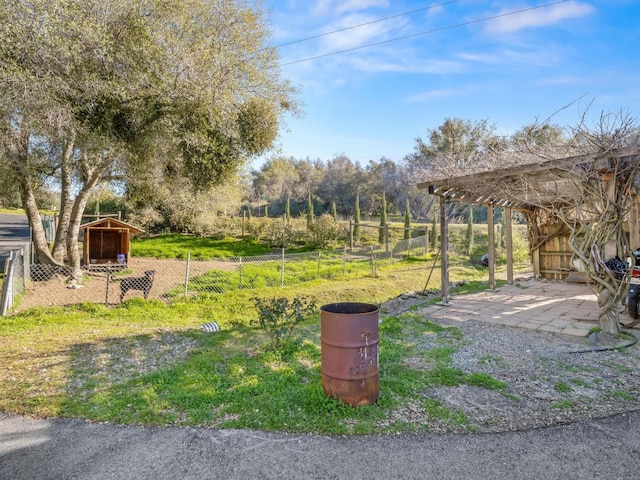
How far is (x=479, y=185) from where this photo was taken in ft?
21.7

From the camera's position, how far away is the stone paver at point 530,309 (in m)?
5.37

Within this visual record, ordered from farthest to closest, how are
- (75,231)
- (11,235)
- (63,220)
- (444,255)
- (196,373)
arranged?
(11,235), (63,220), (75,231), (444,255), (196,373)

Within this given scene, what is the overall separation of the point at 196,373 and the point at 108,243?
36.2 feet

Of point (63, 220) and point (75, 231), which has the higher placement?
point (63, 220)

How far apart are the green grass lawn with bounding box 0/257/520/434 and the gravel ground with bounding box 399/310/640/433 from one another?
156mm

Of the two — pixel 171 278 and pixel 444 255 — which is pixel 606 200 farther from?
pixel 171 278

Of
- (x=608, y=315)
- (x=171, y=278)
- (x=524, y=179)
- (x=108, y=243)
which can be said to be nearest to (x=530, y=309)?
(x=608, y=315)

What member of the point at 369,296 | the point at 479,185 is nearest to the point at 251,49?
the point at 479,185

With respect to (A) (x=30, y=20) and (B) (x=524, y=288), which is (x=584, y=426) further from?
(A) (x=30, y=20)

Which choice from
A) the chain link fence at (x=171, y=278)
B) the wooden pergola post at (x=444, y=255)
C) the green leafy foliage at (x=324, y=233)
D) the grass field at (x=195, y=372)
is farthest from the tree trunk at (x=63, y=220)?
the green leafy foliage at (x=324, y=233)

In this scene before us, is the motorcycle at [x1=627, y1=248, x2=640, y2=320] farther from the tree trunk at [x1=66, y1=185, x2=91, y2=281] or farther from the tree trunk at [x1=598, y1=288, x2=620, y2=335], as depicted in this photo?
the tree trunk at [x1=66, y1=185, x2=91, y2=281]

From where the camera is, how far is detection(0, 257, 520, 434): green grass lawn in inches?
108

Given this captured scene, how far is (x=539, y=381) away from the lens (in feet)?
11.1

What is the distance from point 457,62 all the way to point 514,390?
29.2ft
